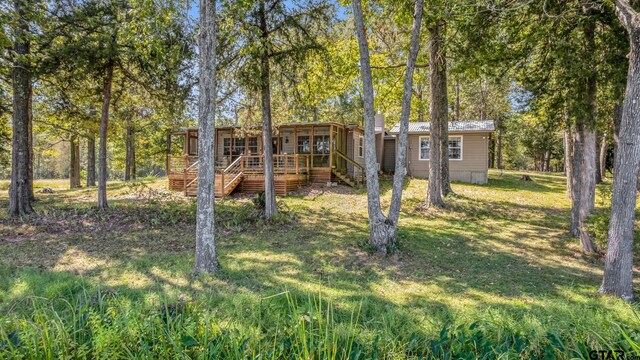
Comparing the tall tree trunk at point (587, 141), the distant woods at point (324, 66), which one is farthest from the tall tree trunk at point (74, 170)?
the tall tree trunk at point (587, 141)

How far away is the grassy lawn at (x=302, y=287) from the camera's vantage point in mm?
2072

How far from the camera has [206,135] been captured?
504 centimetres

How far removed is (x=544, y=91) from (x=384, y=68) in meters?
4.90

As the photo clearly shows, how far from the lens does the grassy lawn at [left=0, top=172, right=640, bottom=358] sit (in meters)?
2.07

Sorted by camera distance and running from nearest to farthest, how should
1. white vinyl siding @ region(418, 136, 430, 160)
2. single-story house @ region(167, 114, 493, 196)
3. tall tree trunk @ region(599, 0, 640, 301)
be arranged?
tall tree trunk @ region(599, 0, 640, 301)
single-story house @ region(167, 114, 493, 196)
white vinyl siding @ region(418, 136, 430, 160)

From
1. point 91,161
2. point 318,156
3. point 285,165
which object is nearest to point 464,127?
point 318,156

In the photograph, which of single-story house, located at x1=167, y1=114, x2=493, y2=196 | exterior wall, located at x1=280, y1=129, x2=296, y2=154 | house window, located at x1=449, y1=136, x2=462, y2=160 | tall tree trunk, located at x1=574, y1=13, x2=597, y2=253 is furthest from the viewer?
exterior wall, located at x1=280, y1=129, x2=296, y2=154

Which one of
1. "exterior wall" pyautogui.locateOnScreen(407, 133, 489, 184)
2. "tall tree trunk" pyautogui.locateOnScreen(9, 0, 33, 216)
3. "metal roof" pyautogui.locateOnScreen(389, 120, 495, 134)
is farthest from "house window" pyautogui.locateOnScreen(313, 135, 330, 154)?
"tall tree trunk" pyautogui.locateOnScreen(9, 0, 33, 216)

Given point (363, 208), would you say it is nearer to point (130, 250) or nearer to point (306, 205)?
point (306, 205)

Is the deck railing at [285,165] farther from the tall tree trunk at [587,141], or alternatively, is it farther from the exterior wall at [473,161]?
the tall tree trunk at [587,141]

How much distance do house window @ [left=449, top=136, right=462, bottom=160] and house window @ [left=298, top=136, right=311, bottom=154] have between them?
730 centimetres

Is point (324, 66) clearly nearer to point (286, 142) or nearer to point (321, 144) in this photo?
point (321, 144)

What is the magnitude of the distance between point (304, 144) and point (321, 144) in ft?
3.23

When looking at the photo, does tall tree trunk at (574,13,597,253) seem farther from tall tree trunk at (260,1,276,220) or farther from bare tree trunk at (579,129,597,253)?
tall tree trunk at (260,1,276,220)
